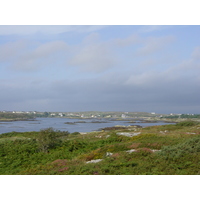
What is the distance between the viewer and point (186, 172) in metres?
9.74

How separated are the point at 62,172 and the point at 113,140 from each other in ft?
51.4

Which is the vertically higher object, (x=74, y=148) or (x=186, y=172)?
(x=186, y=172)

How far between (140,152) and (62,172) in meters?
6.03

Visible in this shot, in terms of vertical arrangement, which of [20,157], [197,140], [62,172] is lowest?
[20,157]

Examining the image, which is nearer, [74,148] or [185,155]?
[185,155]

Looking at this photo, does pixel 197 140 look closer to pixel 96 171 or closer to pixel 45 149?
pixel 96 171

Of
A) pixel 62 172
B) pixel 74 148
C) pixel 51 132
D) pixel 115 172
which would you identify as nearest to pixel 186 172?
pixel 115 172

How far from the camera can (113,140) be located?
26406mm

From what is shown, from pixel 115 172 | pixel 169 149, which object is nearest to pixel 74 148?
pixel 169 149

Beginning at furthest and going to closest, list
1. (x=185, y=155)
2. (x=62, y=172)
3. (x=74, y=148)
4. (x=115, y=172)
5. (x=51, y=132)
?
(x=51, y=132), (x=74, y=148), (x=185, y=155), (x=62, y=172), (x=115, y=172)

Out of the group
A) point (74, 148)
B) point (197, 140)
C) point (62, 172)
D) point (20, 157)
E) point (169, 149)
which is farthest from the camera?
point (74, 148)

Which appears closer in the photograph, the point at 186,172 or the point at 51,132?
the point at 186,172
